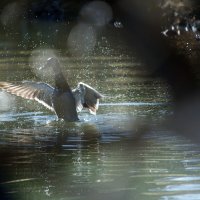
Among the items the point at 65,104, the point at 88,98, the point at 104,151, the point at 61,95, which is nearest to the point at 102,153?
the point at 104,151

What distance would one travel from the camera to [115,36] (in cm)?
5372

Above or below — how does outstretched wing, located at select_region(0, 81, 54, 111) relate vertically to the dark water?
above

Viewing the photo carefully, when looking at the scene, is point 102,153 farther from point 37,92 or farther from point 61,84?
point 37,92

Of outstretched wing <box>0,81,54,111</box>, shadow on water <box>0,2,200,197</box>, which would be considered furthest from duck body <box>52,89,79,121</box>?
shadow on water <box>0,2,200,197</box>

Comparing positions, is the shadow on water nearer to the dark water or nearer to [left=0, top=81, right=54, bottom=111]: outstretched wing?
the dark water

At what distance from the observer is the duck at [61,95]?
1795cm

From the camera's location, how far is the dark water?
10.9m

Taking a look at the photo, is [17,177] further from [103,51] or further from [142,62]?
[103,51]

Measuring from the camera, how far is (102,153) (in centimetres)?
1376

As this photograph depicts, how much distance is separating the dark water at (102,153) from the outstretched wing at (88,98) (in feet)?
1.05

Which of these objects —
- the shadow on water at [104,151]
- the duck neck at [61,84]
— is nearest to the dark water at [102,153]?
the shadow on water at [104,151]

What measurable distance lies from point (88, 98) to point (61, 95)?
26.8 inches

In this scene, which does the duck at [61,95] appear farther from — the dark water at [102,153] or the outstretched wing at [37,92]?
the dark water at [102,153]

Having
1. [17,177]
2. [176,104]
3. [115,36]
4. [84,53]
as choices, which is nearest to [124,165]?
[17,177]
